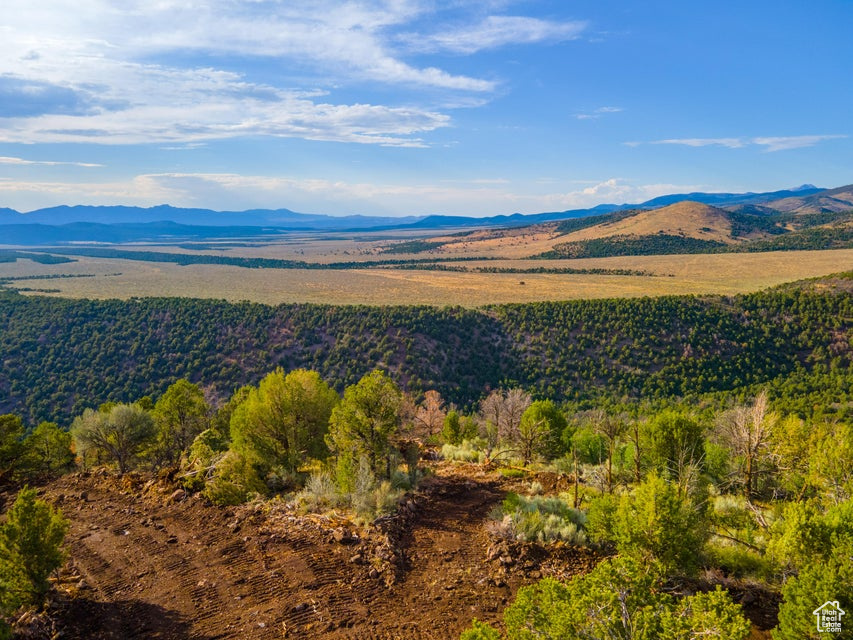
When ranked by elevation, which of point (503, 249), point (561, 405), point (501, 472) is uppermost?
point (503, 249)

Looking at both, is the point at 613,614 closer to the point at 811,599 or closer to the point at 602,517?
the point at 811,599

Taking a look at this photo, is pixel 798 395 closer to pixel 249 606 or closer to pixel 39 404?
pixel 249 606

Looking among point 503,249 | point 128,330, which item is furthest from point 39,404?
point 503,249

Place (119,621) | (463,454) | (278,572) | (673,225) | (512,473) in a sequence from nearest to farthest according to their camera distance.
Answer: (119,621)
(278,572)
(512,473)
(463,454)
(673,225)

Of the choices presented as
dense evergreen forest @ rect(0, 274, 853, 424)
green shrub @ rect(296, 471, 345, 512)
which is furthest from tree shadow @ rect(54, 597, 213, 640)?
dense evergreen forest @ rect(0, 274, 853, 424)

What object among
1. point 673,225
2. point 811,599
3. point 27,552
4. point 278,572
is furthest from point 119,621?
point 673,225
